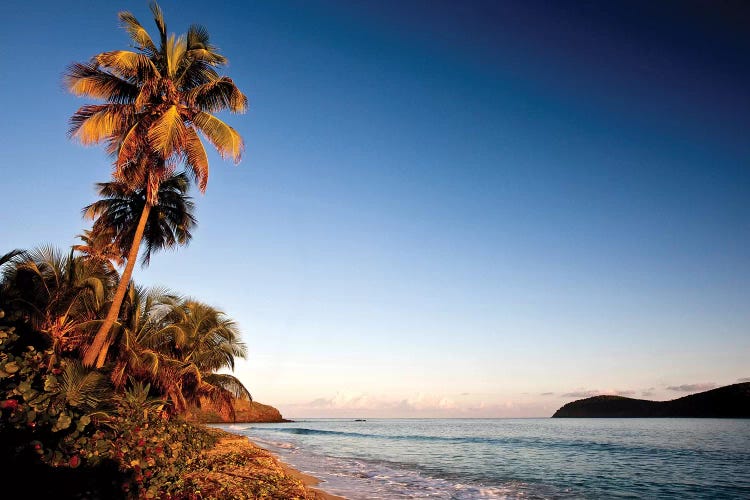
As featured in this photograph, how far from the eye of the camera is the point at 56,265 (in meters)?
17.8

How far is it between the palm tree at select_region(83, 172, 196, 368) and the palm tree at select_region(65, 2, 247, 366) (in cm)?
435

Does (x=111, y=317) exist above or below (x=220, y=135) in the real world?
below

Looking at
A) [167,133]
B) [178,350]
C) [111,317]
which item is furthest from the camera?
[178,350]

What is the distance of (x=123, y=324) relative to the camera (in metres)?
21.5

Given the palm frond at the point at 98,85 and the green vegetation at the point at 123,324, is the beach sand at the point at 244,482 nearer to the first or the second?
the green vegetation at the point at 123,324

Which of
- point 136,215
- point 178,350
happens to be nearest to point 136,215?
point 136,215

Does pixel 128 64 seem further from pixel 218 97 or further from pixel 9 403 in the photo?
pixel 9 403

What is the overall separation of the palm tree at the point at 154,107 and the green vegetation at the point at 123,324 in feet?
0.16

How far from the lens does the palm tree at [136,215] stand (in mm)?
21422

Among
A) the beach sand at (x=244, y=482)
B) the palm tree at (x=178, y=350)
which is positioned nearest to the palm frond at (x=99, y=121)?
the palm tree at (x=178, y=350)

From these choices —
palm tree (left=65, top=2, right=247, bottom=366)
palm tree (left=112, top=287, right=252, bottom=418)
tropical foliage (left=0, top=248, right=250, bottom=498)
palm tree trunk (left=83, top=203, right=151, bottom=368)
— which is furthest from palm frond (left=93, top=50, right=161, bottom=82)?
palm tree (left=112, top=287, right=252, bottom=418)

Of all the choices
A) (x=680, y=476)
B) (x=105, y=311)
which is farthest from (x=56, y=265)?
(x=680, y=476)

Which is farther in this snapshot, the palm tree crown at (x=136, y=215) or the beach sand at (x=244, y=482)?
the palm tree crown at (x=136, y=215)

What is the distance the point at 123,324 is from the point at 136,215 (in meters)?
5.57
